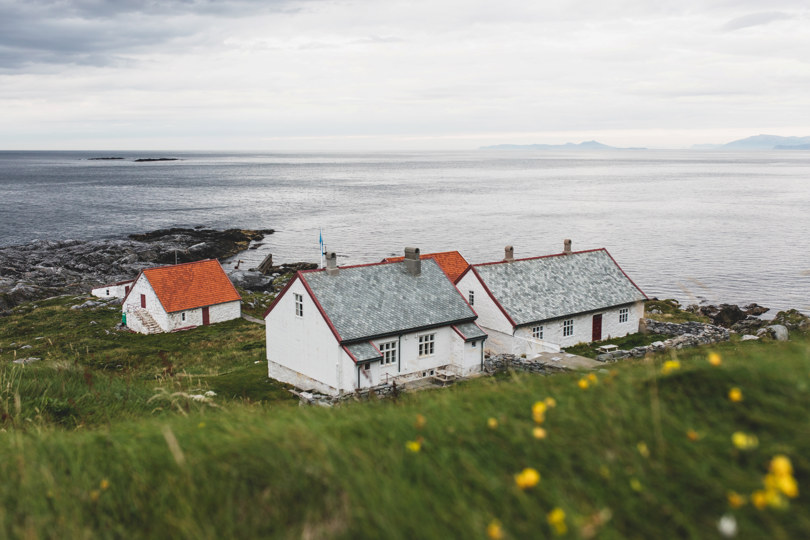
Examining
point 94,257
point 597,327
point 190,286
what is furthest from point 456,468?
point 94,257

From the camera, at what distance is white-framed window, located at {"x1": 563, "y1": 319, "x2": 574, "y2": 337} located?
33688mm

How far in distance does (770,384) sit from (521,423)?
2.23 meters

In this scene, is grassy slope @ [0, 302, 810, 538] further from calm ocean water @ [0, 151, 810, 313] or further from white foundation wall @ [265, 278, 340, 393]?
calm ocean water @ [0, 151, 810, 313]

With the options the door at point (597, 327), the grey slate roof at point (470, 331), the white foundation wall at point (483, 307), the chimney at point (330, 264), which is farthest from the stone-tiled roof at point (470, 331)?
the door at point (597, 327)

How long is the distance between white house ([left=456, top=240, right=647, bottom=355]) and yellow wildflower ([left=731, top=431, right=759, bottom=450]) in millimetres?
26519

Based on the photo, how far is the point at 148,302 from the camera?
1738 inches

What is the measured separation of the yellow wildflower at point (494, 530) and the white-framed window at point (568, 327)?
98.6ft

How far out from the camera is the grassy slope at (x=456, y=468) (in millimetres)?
4645

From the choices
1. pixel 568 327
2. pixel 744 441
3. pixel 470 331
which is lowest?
pixel 568 327

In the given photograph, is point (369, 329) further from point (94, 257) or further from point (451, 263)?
point (94, 257)

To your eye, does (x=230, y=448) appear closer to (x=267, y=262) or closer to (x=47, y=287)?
(x=47, y=287)

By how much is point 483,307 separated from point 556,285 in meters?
4.87

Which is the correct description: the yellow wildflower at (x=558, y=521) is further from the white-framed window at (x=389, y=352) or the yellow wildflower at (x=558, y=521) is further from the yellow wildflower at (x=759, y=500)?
the white-framed window at (x=389, y=352)

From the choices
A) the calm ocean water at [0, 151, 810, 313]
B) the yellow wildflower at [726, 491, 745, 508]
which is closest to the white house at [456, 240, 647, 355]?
the calm ocean water at [0, 151, 810, 313]
